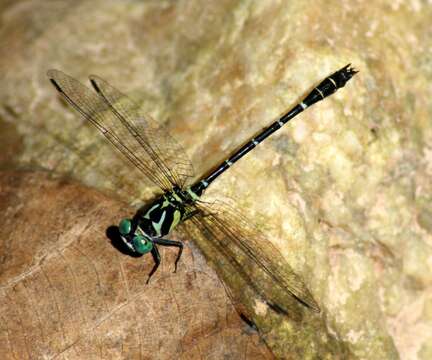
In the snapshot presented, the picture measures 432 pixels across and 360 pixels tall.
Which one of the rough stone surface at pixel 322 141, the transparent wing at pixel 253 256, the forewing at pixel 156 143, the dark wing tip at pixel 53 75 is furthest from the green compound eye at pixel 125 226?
the dark wing tip at pixel 53 75

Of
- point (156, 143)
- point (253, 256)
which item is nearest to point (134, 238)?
point (253, 256)

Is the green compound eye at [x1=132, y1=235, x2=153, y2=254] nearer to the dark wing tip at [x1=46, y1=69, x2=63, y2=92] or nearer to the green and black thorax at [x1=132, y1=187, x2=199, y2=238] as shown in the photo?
the green and black thorax at [x1=132, y1=187, x2=199, y2=238]

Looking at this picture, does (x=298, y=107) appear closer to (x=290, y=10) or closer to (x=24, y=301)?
→ (x=290, y=10)

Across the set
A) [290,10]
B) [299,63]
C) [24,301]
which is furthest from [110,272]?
[290,10]

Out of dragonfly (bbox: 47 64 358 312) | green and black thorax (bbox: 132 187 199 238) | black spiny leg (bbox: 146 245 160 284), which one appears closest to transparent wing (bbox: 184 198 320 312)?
dragonfly (bbox: 47 64 358 312)

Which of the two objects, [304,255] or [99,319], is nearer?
[99,319]

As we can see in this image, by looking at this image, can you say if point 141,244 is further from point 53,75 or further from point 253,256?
point 53,75

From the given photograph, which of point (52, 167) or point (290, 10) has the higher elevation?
point (52, 167)
